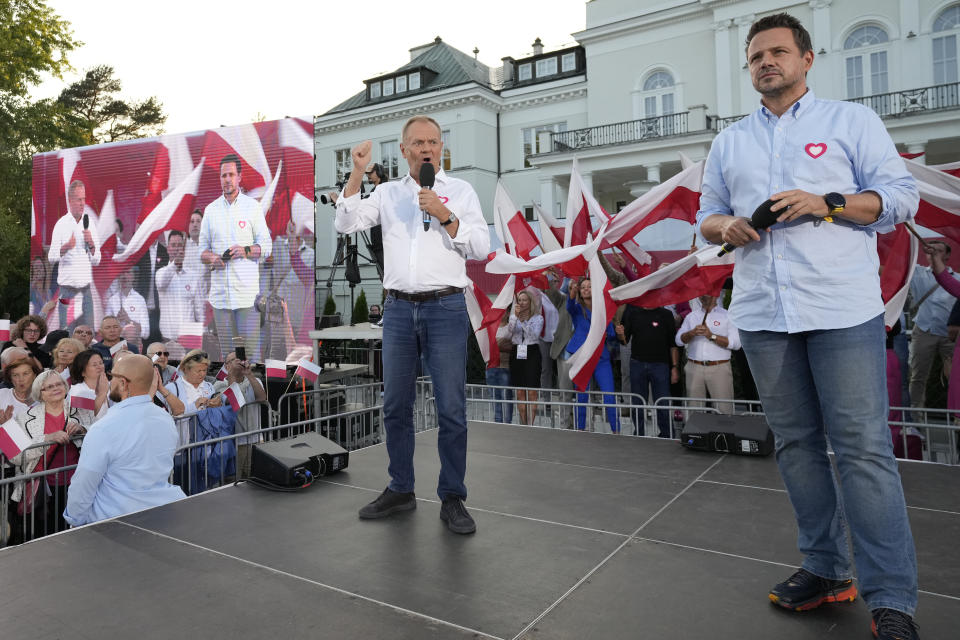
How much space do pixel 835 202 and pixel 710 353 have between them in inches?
210

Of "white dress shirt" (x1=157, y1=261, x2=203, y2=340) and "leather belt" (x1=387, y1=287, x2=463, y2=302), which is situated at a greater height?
"white dress shirt" (x1=157, y1=261, x2=203, y2=340)

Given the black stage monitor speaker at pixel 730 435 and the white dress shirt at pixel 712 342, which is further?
the white dress shirt at pixel 712 342

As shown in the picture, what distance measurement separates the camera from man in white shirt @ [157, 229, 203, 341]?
33.2 feet

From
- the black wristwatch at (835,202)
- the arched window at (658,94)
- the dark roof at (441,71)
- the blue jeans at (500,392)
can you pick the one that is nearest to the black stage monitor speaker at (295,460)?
the black wristwatch at (835,202)

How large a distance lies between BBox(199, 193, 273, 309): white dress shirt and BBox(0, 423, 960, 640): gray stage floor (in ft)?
19.8

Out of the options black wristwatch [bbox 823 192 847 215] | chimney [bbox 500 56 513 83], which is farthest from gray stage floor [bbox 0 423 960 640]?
chimney [bbox 500 56 513 83]

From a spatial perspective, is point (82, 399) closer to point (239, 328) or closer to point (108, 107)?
point (239, 328)

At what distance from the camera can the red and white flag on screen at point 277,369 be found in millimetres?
8203

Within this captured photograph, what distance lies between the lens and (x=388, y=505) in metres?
3.33

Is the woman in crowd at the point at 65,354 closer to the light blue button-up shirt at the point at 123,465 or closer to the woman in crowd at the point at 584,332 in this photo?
the light blue button-up shirt at the point at 123,465

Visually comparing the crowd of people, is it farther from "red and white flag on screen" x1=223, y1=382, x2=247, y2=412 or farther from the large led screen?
the large led screen

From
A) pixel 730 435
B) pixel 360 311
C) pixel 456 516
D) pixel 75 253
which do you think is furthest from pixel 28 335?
pixel 360 311

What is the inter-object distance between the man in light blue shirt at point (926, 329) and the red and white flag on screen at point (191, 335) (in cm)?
930

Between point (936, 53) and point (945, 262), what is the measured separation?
17.2m
